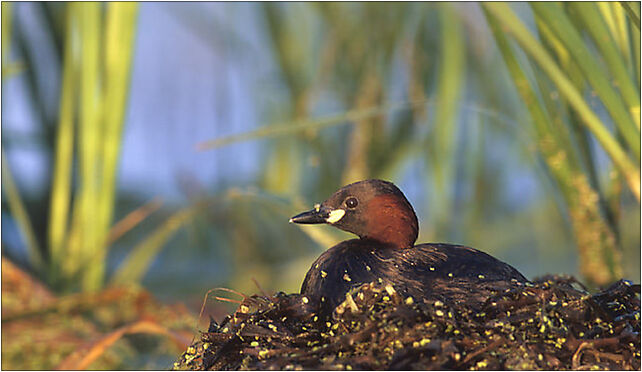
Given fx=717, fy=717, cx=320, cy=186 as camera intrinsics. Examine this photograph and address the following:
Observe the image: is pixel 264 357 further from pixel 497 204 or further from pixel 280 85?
pixel 497 204

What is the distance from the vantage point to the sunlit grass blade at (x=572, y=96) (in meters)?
1.64

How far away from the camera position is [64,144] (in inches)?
109

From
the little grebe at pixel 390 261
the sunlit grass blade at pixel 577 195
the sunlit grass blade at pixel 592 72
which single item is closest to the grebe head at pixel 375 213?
the little grebe at pixel 390 261

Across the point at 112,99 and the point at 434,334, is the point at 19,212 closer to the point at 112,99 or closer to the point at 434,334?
the point at 112,99

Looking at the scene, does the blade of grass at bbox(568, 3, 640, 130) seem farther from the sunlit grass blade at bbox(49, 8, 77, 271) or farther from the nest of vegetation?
the sunlit grass blade at bbox(49, 8, 77, 271)

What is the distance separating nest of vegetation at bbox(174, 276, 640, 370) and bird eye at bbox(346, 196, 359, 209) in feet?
1.07

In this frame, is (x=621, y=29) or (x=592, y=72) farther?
(x=621, y=29)

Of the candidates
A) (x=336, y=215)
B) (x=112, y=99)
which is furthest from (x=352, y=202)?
(x=112, y=99)

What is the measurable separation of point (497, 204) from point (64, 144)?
10.2 ft

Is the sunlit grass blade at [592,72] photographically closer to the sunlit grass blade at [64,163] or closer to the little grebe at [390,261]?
the little grebe at [390,261]

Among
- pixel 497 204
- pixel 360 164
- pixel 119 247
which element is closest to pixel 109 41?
pixel 360 164

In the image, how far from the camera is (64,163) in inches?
109

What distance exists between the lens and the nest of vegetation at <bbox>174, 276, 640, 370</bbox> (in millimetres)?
1061

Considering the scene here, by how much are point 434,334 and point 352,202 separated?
1.60 ft
